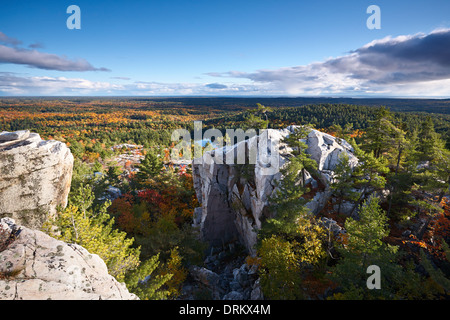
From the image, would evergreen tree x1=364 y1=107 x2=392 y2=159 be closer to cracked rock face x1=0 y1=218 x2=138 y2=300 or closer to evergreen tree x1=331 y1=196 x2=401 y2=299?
evergreen tree x1=331 y1=196 x2=401 y2=299

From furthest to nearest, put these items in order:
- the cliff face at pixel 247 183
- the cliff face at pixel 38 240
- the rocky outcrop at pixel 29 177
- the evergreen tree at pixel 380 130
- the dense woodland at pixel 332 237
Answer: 1. the cliff face at pixel 247 183
2. the evergreen tree at pixel 380 130
3. the rocky outcrop at pixel 29 177
4. the dense woodland at pixel 332 237
5. the cliff face at pixel 38 240

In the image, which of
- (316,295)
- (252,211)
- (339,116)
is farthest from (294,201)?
(339,116)

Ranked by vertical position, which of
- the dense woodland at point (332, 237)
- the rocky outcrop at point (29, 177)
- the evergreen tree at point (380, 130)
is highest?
the evergreen tree at point (380, 130)

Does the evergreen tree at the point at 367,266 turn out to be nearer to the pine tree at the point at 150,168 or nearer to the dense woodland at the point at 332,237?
the dense woodland at the point at 332,237

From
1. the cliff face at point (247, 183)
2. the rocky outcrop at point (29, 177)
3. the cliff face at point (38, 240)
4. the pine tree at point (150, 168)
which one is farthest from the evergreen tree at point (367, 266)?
the pine tree at point (150, 168)
